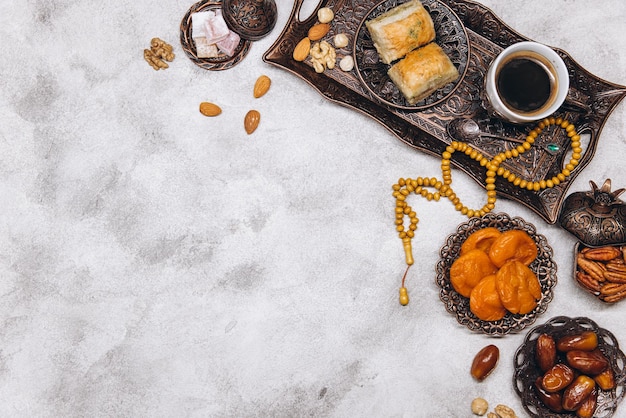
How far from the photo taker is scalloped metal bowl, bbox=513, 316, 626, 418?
1977 millimetres

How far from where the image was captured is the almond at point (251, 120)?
2.11 m

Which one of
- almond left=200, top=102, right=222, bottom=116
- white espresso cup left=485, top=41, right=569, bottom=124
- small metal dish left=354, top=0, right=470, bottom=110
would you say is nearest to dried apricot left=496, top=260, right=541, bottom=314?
white espresso cup left=485, top=41, right=569, bottom=124

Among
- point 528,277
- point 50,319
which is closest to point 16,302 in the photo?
point 50,319

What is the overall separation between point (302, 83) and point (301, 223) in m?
0.51

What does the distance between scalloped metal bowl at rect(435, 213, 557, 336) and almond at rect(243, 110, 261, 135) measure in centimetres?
79

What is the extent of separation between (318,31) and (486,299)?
1.08 m

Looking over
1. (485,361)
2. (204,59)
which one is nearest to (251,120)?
(204,59)

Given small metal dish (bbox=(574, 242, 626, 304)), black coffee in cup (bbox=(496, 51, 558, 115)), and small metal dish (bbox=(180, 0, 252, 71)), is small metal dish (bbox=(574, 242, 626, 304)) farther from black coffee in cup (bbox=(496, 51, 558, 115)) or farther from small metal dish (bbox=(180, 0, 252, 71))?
small metal dish (bbox=(180, 0, 252, 71))

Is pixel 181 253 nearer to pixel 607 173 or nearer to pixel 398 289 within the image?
pixel 398 289

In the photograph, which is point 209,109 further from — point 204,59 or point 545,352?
point 545,352

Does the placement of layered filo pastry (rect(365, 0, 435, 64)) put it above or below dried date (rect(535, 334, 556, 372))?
above

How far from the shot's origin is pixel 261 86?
6.91 ft

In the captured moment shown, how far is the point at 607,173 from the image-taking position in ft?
7.00

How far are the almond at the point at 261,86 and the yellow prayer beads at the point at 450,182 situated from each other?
23.0 inches
